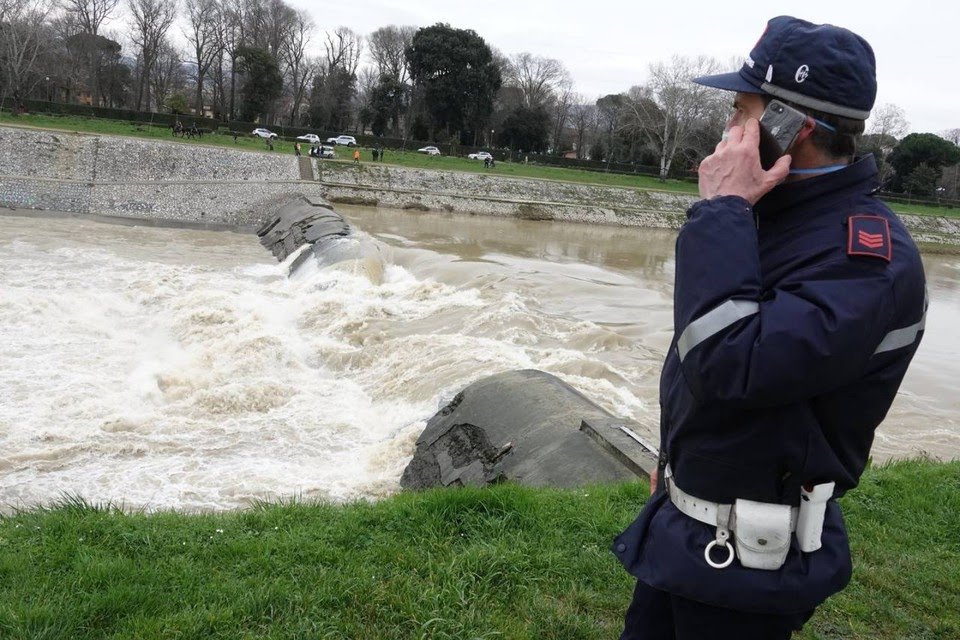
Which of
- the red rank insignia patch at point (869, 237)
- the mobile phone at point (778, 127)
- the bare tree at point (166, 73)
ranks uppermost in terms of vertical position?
the bare tree at point (166, 73)

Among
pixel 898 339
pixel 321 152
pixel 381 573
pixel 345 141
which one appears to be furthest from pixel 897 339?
pixel 345 141

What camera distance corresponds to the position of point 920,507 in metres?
5.35

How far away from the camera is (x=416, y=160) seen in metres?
51.4

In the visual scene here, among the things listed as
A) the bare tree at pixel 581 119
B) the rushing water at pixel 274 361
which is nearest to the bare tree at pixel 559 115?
the bare tree at pixel 581 119

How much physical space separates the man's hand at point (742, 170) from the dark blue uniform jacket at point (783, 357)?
0.05 metres

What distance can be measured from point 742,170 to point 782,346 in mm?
495

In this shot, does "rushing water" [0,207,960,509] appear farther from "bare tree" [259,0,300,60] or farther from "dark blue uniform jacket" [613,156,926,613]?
"bare tree" [259,0,300,60]

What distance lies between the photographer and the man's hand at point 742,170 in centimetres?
199

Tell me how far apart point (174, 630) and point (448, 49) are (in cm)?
6058

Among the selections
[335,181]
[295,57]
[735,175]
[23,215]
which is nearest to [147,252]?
[23,215]

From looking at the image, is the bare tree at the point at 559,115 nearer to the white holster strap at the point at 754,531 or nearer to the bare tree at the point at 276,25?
the bare tree at the point at 276,25

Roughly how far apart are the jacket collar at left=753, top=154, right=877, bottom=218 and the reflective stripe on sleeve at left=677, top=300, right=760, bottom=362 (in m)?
0.35

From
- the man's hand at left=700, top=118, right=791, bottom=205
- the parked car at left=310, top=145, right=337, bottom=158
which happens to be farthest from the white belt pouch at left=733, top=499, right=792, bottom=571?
the parked car at left=310, top=145, right=337, bottom=158

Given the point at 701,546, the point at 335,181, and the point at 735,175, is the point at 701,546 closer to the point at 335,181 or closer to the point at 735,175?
the point at 735,175
